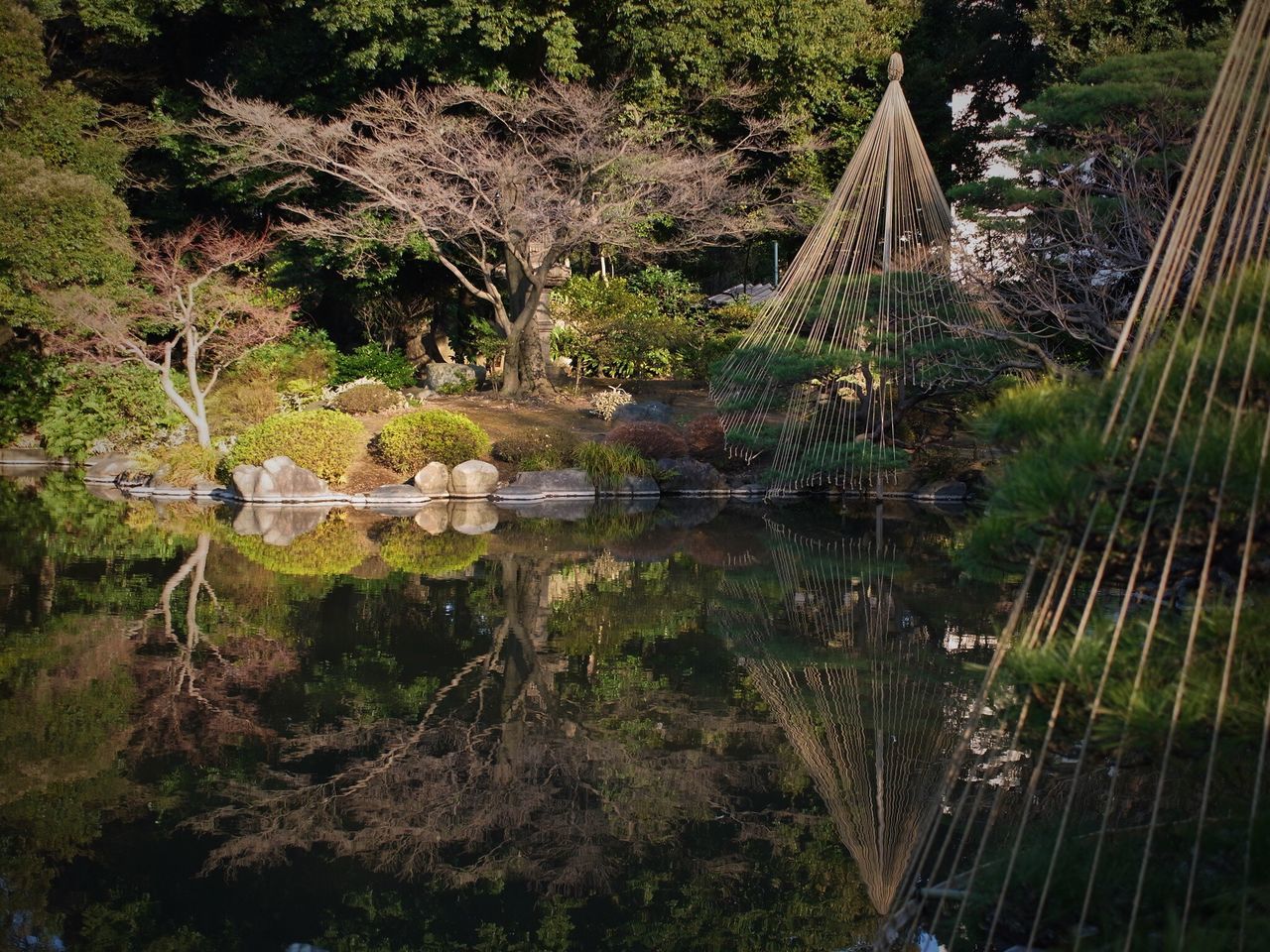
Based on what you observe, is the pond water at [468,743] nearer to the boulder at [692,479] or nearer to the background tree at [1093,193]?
the background tree at [1093,193]

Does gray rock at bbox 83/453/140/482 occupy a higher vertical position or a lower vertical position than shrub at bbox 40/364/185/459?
lower

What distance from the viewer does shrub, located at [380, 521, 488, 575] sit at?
29.1 feet

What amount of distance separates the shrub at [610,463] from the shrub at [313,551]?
352cm

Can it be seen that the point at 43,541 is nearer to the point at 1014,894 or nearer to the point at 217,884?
the point at 217,884

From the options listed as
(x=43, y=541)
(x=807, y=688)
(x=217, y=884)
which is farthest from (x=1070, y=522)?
(x=43, y=541)

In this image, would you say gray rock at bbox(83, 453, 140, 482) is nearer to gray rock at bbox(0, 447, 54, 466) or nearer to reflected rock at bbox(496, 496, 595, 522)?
gray rock at bbox(0, 447, 54, 466)

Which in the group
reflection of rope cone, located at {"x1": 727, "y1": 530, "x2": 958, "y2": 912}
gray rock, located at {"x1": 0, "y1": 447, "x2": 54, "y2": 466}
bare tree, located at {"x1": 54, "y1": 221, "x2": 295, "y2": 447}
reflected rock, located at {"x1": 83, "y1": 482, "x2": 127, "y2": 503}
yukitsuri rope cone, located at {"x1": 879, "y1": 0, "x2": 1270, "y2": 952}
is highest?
yukitsuri rope cone, located at {"x1": 879, "y1": 0, "x2": 1270, "y2": 952}

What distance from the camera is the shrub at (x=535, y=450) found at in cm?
1400

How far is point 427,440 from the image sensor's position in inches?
540

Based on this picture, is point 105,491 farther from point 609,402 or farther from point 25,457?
point 609,402

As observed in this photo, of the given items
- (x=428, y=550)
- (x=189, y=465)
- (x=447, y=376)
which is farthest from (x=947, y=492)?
A: (x=189, y=465)

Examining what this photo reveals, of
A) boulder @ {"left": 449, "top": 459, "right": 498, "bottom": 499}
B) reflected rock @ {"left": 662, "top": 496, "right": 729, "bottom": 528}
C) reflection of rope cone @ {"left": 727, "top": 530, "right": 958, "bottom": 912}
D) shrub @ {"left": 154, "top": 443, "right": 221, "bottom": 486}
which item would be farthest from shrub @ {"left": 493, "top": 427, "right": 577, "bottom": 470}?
reflection of rope cone @ {"left": 727, "top": 530, "right": 958, "bottom": 912}

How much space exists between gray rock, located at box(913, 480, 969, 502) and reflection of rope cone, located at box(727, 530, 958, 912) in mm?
4562

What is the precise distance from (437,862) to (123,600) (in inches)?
178
